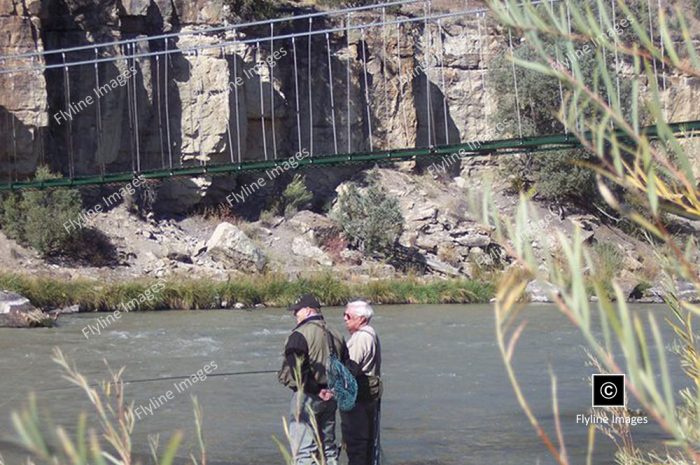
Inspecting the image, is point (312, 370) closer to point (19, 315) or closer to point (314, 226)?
point (19, 315)

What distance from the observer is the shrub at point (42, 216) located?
1680cm

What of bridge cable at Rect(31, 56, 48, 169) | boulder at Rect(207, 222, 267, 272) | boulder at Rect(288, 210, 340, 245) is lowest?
boulder at Rect(207, 222, 267, 272)

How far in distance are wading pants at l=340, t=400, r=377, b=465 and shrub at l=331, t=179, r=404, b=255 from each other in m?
13.6

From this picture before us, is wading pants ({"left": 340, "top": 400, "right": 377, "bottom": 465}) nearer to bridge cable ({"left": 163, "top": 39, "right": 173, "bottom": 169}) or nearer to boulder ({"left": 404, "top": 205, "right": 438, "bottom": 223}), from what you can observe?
bridge cable ({"left": 163, "top": 39, "right": 173, "bottom": 169})

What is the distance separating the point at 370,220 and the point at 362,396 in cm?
1381

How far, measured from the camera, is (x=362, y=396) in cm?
500

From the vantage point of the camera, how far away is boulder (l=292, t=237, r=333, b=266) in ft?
59.5

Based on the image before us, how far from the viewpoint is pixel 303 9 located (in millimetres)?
22703

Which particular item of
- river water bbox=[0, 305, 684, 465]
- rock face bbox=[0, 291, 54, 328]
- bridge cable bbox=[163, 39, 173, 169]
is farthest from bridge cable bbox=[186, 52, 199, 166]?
rock face bbox=[0, 291, 54, 328]

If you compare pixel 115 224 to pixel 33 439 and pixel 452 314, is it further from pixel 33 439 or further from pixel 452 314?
pixel 33 439

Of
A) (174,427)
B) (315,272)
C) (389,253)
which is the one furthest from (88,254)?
(174,427)

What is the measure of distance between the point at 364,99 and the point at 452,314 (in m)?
8.08

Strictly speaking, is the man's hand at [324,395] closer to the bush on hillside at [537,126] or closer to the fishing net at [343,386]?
the fishing net at [343,386]

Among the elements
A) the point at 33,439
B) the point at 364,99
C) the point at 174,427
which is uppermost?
the point at 364,99
